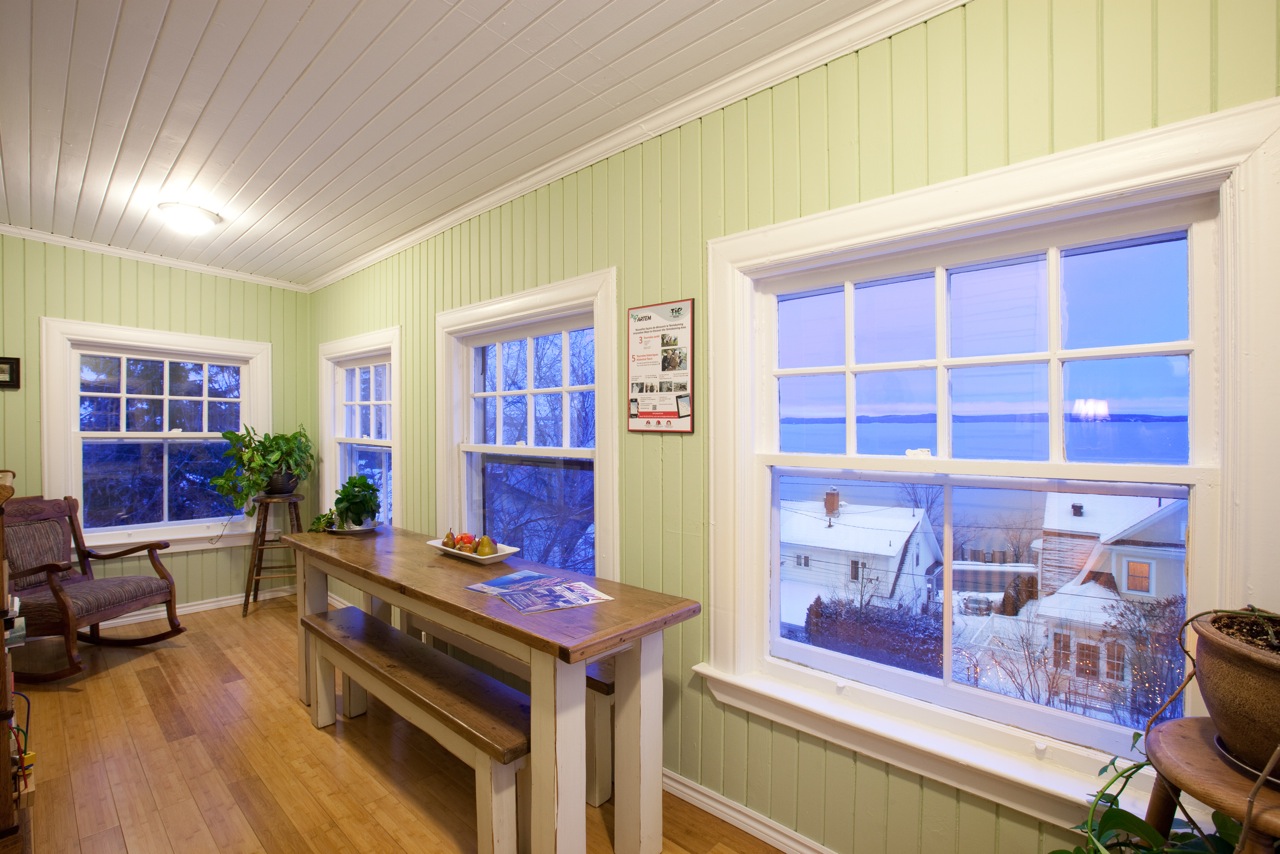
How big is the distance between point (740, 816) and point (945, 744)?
32.2 inches

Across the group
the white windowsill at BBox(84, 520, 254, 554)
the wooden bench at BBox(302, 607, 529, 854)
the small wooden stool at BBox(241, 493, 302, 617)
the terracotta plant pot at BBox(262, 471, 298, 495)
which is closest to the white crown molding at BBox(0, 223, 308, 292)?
the terracotta plant pot at BBox(262, 471, 298, 495)

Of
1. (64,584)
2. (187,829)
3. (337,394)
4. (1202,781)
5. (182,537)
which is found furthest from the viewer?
(337,394)

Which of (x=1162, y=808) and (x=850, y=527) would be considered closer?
(x=1162, y=808)

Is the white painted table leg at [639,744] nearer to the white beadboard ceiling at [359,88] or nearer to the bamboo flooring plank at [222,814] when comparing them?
the bamboo flooring plank at [222,814]

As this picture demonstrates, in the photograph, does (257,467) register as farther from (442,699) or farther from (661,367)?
(661,367)

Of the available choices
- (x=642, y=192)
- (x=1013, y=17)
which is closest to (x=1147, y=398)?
(x=1013, y=17)

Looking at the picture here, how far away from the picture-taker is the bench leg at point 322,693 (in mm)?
2600

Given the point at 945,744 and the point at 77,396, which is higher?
the point at 77,396

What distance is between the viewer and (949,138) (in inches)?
60.8

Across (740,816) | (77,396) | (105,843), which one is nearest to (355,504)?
(105,843)

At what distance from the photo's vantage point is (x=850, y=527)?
1891 mm

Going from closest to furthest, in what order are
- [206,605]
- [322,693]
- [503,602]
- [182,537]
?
[503,602], [322,693], [182,537], [206,605]

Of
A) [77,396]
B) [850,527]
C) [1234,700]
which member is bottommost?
[1234,700]

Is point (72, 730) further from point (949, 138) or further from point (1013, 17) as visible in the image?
point (1013, 17)
